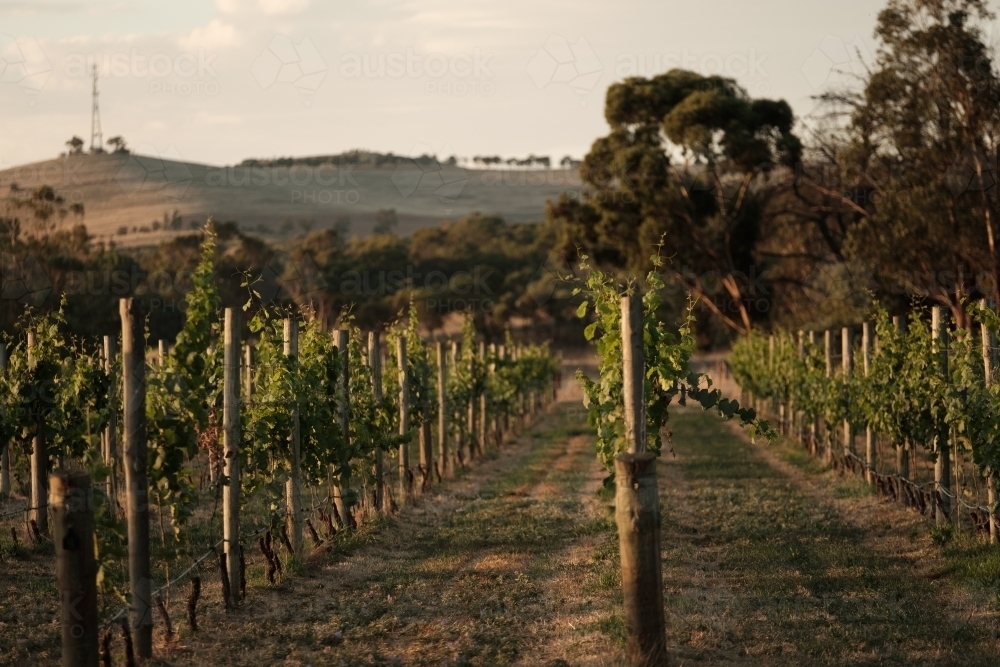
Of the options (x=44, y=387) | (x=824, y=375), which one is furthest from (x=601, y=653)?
(x=824, y=375)

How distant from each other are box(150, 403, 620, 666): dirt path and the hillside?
51.1 metres

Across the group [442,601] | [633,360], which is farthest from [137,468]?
[633,360]

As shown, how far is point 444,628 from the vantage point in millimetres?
8086

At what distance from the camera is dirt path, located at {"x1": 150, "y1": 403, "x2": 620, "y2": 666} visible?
24.6 ft

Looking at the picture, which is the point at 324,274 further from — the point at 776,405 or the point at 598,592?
the point at 598,592

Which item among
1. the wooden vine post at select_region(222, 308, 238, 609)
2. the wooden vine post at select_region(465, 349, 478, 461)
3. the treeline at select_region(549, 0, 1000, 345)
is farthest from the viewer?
the treeline at select_region(549, 0, 1000, 345)

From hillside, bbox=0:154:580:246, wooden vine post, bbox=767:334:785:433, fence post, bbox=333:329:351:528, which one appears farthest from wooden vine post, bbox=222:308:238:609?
hillside, bbox=0:154:580:246

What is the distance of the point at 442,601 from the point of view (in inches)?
352

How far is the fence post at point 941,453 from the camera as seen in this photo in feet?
38.4

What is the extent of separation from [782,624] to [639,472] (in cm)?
229

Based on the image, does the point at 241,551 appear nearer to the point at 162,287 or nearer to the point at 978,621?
the point at 978,621

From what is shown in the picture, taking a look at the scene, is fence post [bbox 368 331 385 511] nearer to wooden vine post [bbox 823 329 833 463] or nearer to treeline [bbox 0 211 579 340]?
wooden vine post [bbox 823 329 833 463]

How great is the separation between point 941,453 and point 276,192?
92912 mm

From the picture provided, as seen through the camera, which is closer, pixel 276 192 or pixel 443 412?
pixel 443 412
